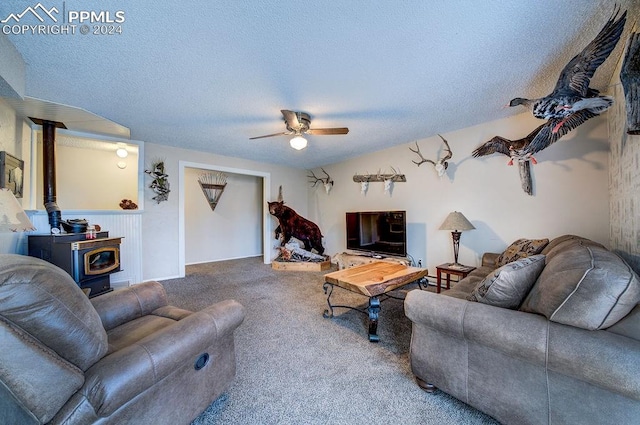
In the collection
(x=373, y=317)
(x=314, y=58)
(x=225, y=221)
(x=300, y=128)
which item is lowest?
(x=373, y=317)

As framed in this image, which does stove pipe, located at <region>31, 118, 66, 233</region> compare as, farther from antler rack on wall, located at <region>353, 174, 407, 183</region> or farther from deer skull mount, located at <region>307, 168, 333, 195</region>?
antler rack on wall, located at <region>353, 174, 407, 183</region>

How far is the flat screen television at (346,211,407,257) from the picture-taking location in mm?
4090

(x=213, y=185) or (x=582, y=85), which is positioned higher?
(x=582, y=85)

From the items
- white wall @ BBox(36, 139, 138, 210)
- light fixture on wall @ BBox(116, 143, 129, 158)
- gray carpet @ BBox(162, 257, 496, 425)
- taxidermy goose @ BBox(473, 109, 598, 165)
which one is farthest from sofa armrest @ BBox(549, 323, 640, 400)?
light fixture on wall @ BBox(116, 143, 129, 158)

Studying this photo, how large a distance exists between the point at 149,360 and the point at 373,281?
1.84 m

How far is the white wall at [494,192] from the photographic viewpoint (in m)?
2.70

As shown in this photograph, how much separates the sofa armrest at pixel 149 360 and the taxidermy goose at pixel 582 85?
2726mm

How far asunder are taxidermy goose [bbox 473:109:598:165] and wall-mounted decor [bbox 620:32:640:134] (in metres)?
0.97

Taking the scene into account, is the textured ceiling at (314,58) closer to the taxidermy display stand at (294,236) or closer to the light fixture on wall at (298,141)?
the light fixture on wall at (298,141)

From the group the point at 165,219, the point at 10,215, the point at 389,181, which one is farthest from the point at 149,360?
the point at 389,181

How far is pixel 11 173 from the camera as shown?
2.45 metres

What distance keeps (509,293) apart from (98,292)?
14.3ft

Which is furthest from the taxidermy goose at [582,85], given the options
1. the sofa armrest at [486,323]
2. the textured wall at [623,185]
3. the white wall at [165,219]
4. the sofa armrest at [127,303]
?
the white wall at [165,219]

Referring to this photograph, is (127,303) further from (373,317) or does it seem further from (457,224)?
(457,224)
